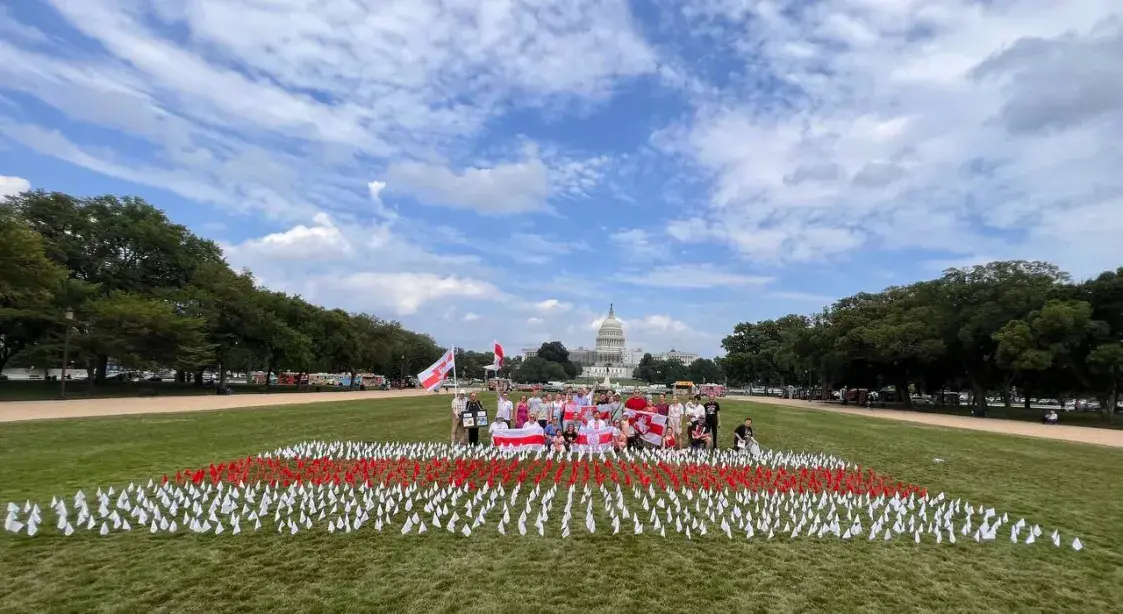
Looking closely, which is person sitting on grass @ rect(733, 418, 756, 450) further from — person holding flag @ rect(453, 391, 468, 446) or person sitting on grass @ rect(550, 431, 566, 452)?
person holding flag @ rect(453, 391, 468, 446)

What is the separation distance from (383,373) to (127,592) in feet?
294

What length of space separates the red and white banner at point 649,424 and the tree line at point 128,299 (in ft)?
104

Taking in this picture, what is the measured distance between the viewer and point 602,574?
739cm

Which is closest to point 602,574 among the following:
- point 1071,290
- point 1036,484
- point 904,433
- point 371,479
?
point 371,479

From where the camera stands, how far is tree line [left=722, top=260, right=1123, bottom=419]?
37719 mm

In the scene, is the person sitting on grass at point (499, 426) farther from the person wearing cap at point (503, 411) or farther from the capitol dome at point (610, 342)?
the capitol dome at point (610, 342)

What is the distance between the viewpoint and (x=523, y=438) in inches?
678

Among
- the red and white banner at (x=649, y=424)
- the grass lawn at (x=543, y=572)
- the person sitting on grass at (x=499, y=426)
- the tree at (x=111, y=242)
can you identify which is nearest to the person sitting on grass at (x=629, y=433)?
the red and white banner at (x=649, y=424)

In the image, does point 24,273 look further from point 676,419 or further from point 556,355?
point 556,355

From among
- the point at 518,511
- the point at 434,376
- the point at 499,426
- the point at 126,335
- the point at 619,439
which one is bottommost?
the point at 518,511

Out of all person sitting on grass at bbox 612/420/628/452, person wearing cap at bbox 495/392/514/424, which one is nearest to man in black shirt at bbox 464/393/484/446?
person wearing cap at bbox 495/392/514/424

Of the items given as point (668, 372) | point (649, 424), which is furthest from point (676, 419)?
point (668, 372)

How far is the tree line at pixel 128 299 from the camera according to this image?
1432 inches

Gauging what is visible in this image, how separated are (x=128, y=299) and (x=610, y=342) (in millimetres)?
156247
